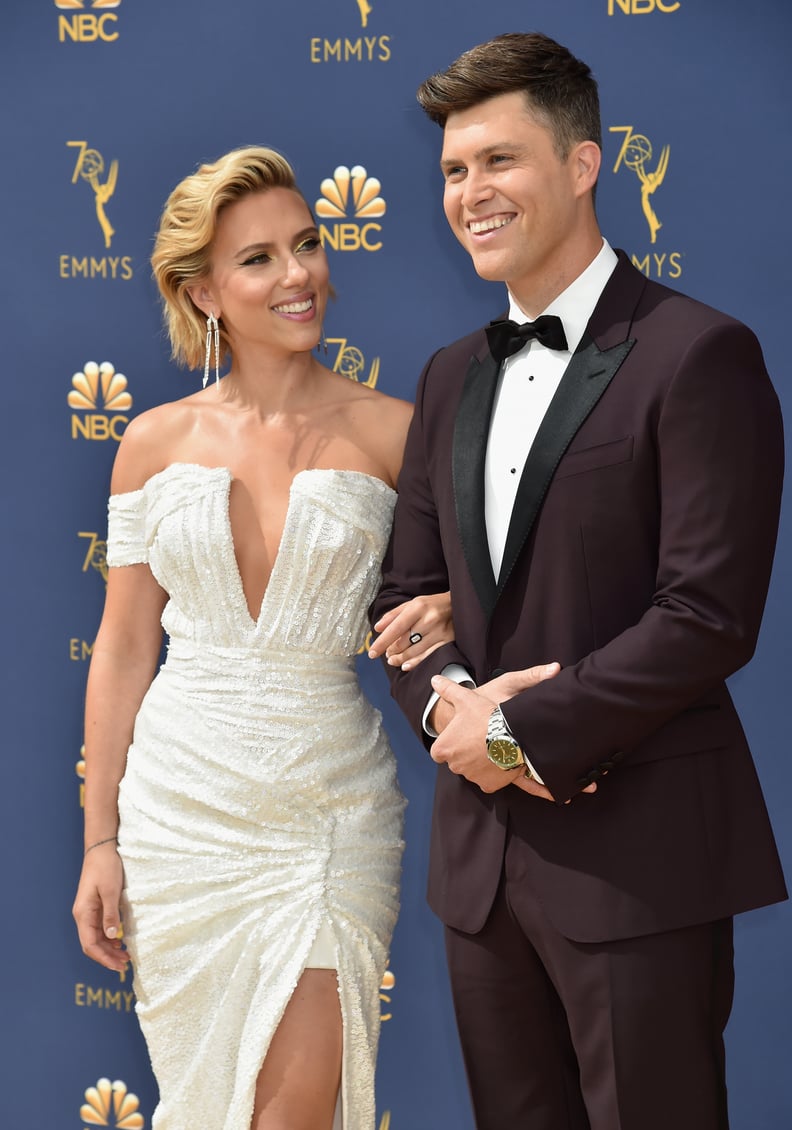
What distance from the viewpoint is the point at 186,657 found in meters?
2.70

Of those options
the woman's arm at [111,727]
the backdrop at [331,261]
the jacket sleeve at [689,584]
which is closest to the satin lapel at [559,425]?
the jacket sleeve at [689,584]

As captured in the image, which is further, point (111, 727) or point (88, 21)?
point (88, 21)

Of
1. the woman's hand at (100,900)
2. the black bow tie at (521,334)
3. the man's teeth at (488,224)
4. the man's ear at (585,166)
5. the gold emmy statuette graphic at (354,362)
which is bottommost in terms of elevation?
the woman's hand at (100,900)

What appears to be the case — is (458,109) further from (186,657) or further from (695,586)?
(186,657)

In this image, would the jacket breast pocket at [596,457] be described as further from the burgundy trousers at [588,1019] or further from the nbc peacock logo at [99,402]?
the nbc peacock logo at [99,402]

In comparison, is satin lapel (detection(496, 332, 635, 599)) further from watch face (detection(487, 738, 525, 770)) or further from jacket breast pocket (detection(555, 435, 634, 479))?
watch face (detection(487, 738, 525, 770))

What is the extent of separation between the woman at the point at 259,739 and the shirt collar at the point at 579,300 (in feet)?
1.96

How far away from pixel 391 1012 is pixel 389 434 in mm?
1529

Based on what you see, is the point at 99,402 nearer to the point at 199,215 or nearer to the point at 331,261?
the point at 331,261

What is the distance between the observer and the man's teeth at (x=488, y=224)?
7.14 feet

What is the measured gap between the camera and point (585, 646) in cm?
210

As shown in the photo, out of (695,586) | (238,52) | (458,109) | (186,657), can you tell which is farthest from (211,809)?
Answer: (238,52)

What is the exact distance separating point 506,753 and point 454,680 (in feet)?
0.73

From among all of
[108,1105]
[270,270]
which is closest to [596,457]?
[270,270]
